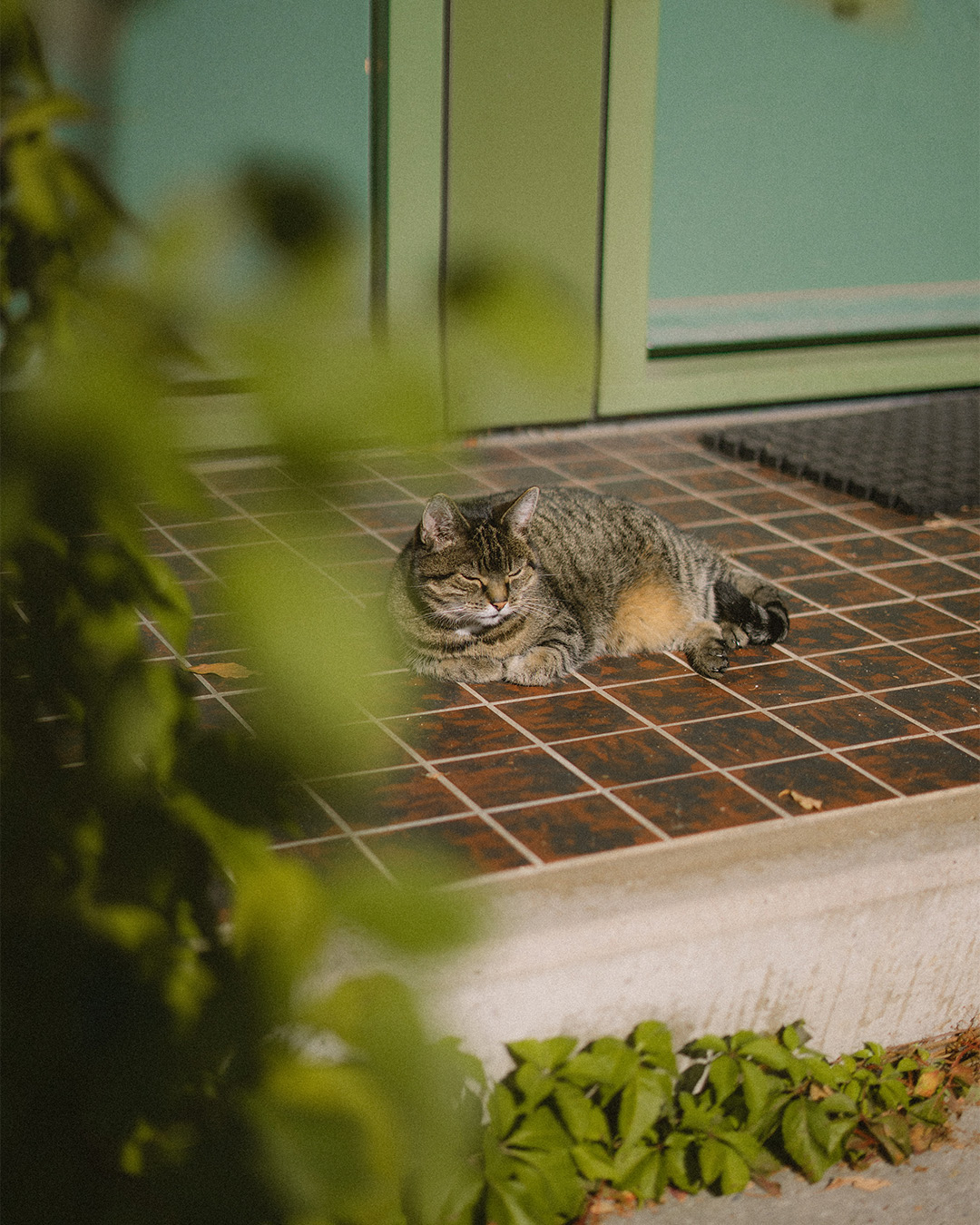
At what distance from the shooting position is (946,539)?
5.60 meters

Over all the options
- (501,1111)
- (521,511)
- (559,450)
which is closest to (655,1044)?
(501,1111)

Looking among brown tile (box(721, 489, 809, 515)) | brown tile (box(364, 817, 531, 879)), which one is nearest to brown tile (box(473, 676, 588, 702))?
brown tile (box(364, 817, 531, 879))

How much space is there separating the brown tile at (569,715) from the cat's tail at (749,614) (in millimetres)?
606

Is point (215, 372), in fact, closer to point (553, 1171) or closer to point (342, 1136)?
point (342, 1136)

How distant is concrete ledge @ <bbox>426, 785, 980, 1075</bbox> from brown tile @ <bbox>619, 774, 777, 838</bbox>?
57 millimetres

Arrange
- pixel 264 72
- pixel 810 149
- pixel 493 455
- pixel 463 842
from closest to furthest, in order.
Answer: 1. pixel 463 842
2. pixel 264 72
3. pixel 493 455
4. pixel 810 149

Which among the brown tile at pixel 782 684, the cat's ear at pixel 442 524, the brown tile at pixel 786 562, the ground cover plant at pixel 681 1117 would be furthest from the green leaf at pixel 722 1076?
the brown tile at pixel 786 562

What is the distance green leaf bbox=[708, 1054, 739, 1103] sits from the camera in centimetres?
298

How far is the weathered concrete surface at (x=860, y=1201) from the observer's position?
2.90m

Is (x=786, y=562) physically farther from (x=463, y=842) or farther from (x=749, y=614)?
(x=463, y=842)

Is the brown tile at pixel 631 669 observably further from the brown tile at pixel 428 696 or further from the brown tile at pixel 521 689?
the brown tile at pixel 428 696

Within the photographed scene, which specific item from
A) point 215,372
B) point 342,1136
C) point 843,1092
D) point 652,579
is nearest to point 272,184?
point 215,372

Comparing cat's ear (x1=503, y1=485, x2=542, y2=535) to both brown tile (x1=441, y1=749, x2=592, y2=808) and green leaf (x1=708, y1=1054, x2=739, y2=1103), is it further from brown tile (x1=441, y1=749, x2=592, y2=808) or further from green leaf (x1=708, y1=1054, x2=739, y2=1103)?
green leaf (x1=708, y1=1054, x2=739, y2=1103)

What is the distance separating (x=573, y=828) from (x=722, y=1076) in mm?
665
